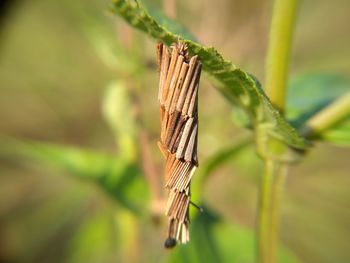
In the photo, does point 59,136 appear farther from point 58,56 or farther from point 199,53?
point 199,53

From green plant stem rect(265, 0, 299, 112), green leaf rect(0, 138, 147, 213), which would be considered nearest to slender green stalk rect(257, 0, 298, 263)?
green plant stem rect(265, 0, 299, 112)

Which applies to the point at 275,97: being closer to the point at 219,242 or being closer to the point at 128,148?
the point at 219,242

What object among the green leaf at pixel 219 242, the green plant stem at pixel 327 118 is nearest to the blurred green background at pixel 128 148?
the green leaf at pixel 219 242

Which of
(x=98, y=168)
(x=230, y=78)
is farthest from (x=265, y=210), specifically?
(x=98, y=168)

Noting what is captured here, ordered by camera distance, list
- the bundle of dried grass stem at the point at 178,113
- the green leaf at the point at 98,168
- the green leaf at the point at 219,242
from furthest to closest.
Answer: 1. the green leaf at the point at 98,168
2. the green leaf at the point at 219,242
3. the bundle of dried grass stem at the point at 178,113

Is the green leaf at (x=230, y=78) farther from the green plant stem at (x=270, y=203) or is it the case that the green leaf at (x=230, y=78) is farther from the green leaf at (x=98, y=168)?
the green leaf at (x=98, y=168)

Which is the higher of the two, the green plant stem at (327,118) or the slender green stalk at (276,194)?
the green plant stem at (327,118)

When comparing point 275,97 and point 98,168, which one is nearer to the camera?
point 275,97

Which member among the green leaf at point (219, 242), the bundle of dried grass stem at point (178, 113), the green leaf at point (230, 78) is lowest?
the green leaf at point (219, 242)
